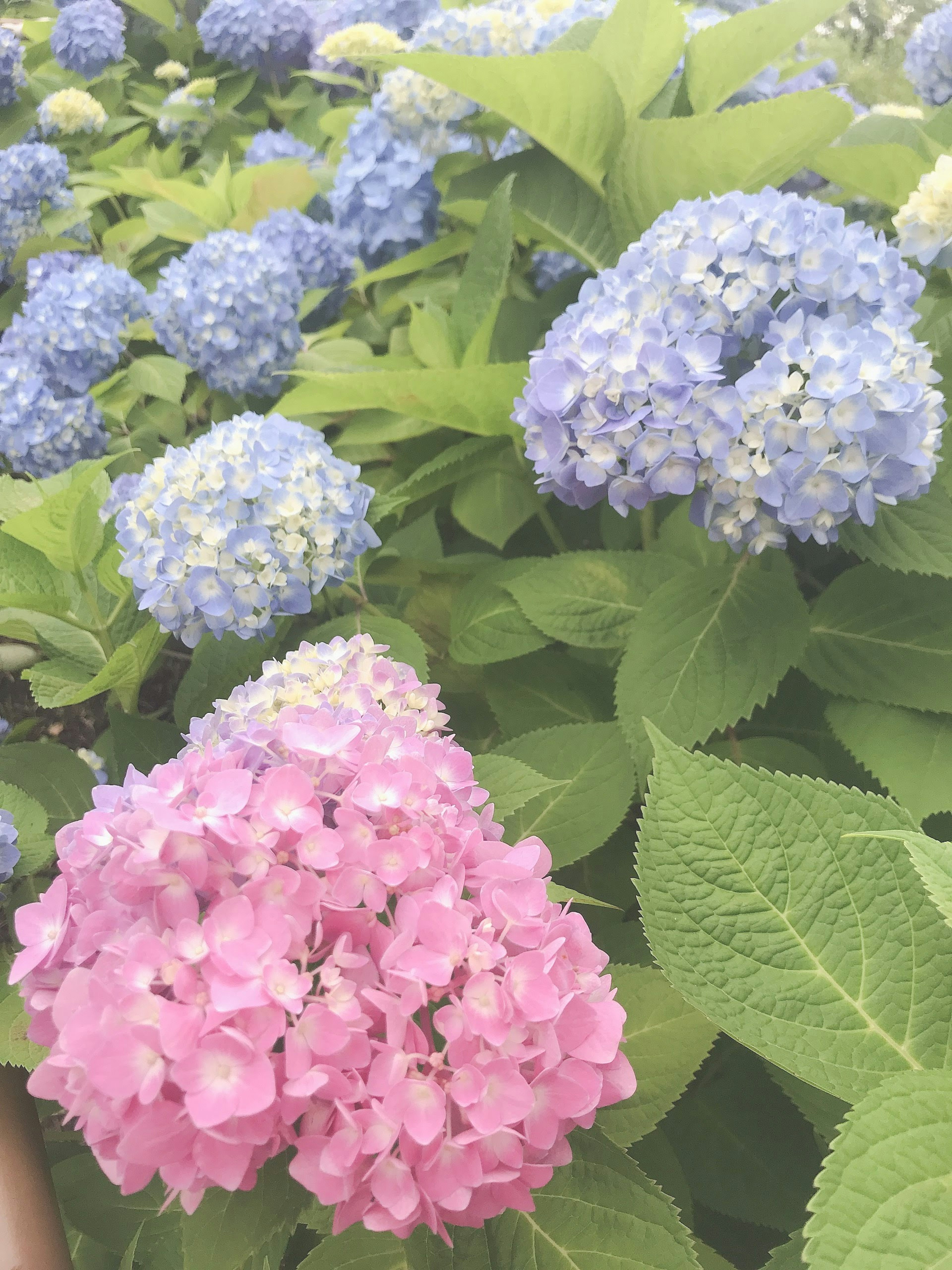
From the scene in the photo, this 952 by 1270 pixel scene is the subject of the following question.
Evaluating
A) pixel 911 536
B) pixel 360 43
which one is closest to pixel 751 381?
pixel 911 536

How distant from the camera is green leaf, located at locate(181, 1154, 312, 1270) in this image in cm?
39

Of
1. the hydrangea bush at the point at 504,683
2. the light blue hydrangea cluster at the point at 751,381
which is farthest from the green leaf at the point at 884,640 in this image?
the light blue hydrangea cluster at the point at 751,381

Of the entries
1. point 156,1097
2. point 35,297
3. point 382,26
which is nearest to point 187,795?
point 156,1097

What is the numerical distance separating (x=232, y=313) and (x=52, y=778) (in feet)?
2.10

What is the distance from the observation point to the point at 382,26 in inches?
63.6

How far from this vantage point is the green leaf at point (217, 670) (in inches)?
32.4

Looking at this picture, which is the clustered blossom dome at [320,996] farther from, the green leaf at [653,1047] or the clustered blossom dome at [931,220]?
the clustered blossom dome at [931,220]

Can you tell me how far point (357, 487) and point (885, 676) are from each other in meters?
0.50

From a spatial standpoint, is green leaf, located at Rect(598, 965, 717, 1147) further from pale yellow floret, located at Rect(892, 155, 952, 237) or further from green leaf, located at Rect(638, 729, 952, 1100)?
pale yellow floret, located at Rect(892, 155, 952, 237)

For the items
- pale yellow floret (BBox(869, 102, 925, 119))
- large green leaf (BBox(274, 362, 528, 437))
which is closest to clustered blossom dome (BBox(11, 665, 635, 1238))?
large green leaf (BBox(274, 362, 528, 437))

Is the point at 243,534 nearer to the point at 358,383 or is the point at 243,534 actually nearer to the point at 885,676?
the point at 358,383

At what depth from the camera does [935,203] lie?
77 centimetres

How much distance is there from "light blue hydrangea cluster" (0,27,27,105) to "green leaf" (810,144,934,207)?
1758mm

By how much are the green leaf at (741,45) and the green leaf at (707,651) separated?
23.6 inches
